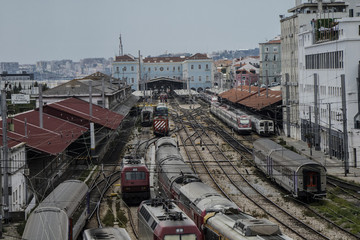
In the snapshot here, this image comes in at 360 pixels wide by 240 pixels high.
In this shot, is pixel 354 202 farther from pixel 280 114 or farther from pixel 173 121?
pixel 173 121

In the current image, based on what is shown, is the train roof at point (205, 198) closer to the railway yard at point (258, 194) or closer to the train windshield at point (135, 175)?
the railway yard at point (258, 194)

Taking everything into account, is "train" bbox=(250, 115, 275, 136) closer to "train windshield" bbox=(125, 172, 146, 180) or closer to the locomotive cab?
the locomotive cab

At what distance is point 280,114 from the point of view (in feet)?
224

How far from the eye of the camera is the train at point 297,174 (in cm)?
2917

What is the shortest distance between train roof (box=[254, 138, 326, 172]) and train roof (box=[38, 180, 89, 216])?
1105cm

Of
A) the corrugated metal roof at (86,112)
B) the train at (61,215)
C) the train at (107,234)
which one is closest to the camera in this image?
the train at (107,234)

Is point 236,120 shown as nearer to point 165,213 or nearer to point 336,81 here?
point 336,81

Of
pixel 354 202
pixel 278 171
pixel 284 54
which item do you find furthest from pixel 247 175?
pixel 284 54

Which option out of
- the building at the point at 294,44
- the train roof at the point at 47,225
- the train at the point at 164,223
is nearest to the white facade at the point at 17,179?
the train roof at the point at 47,225

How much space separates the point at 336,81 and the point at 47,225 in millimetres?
32018

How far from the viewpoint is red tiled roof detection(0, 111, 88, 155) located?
3297 cm

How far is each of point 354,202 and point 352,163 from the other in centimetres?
1200

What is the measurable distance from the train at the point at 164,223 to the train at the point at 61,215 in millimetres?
2545

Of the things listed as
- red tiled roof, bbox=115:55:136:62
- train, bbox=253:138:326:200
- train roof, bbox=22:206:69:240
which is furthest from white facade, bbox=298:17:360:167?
red tiled roof, bbox=115:55:136:62
